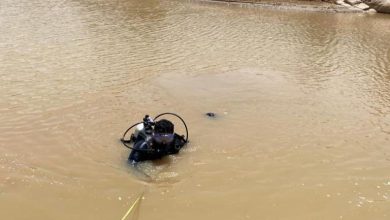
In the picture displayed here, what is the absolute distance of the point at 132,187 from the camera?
256 inches

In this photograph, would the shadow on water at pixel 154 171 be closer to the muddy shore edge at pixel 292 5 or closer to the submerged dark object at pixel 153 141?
the submerged dark object at pixel 153 141

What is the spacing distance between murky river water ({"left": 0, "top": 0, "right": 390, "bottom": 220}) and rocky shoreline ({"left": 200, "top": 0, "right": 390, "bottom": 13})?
666cm

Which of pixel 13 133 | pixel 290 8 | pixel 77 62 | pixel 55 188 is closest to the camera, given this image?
pixel 55 188

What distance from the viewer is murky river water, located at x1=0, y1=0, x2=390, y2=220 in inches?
251

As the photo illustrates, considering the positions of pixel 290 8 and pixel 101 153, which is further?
pixel 290 8

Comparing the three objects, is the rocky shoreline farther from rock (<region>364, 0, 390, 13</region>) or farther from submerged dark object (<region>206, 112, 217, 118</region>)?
submerged dark object (<region>206, 112, 217, 118</region>)

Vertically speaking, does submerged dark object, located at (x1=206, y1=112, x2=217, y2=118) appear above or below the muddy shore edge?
above

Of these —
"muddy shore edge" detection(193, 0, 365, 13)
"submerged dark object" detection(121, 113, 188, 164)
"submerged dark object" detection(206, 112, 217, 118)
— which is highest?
"submerged dark object" detection(121, 113, 188, 164)

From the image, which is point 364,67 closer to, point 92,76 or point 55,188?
point 92,76

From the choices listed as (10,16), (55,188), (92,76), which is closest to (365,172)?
(55,188)

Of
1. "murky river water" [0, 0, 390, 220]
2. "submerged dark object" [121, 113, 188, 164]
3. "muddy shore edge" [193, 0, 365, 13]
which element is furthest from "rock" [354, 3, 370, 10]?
"submerged dark object" [121, 113, 188, 164]

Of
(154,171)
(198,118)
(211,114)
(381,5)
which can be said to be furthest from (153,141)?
(381,5)

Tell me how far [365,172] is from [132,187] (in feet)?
12.7

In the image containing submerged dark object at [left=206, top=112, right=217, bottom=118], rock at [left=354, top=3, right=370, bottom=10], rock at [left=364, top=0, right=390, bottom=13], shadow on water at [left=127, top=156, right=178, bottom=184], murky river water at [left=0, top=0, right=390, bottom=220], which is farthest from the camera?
rock at [left=354, top=3, right=370, bottom=10]
